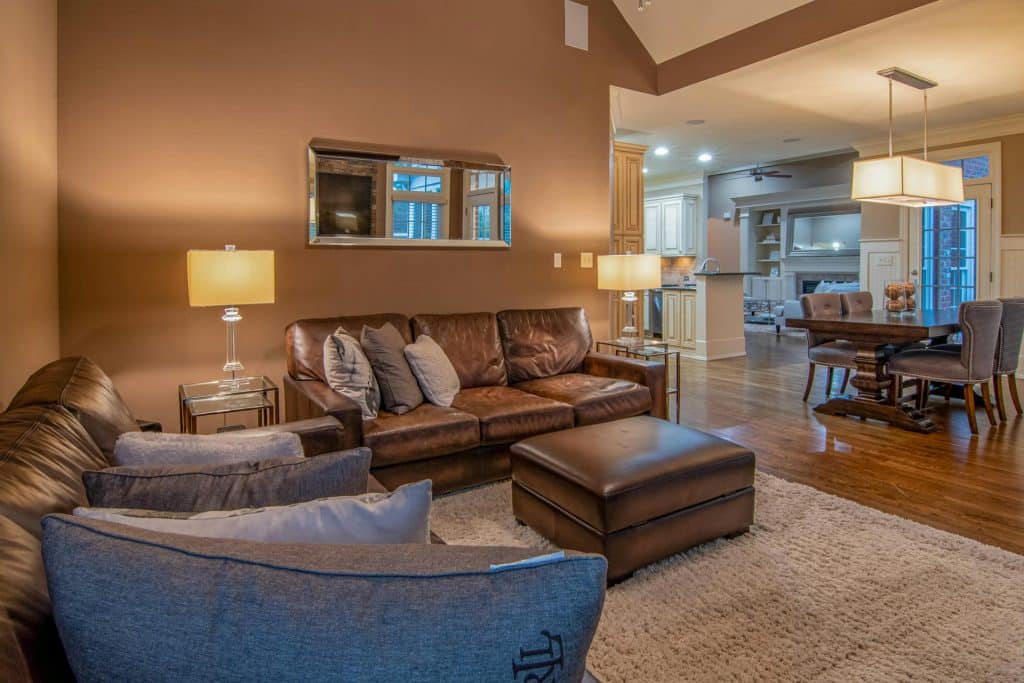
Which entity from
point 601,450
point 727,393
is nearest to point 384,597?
point 601,450

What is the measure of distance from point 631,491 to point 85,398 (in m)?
1.70

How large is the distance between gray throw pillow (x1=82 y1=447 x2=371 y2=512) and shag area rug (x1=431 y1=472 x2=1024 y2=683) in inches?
43.5

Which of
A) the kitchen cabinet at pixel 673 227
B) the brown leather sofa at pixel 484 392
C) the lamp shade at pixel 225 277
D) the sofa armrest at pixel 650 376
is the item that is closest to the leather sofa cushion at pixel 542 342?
the brown leather sofa at pixel 484 392

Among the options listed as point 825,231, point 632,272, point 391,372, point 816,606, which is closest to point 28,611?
point 816,606

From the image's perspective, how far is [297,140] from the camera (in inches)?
144

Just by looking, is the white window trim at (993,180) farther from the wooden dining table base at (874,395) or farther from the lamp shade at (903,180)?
the wooden dining table base at (874,395)

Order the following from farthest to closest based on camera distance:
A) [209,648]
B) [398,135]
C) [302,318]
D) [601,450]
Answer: [398,135] → [302,318] → [601,450] → [209,648]

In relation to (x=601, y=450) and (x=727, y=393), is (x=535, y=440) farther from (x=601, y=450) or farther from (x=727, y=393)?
(x=727, y=393)

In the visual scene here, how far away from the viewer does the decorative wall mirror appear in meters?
3.75

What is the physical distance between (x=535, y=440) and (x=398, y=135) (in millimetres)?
2363

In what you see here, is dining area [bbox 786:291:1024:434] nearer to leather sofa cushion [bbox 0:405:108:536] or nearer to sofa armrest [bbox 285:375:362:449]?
sofa armrest [bbox 285:375:362:449]

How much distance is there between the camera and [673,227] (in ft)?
35.8

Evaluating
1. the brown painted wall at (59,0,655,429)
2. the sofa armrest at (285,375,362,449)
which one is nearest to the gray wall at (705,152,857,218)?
the brown painted wall at (59,0,655,429)

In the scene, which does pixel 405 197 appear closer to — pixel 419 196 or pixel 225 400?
pixel 419 196
